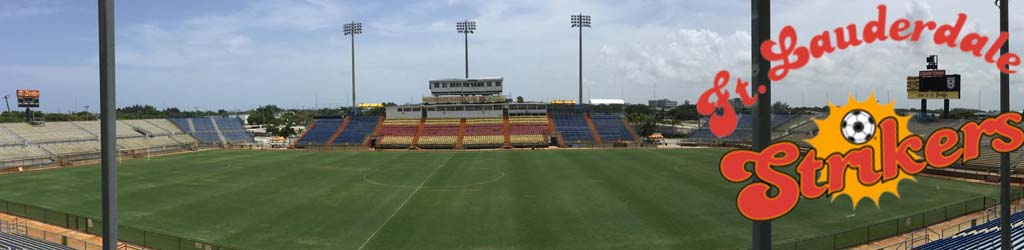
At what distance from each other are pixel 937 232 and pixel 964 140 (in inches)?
634

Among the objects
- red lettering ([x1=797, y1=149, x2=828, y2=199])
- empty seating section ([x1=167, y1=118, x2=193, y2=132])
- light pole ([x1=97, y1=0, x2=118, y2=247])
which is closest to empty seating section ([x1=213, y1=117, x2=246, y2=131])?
empty seating section ([x1=167, y1=118, x2=193, y2=132])

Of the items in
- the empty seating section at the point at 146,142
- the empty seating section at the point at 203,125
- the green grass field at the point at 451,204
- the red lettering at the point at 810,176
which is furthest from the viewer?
the empty seating section at the point at 203,125

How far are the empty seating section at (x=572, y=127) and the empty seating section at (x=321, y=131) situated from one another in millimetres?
36649

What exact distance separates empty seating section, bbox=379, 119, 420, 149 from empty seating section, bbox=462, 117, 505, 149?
8.50 m

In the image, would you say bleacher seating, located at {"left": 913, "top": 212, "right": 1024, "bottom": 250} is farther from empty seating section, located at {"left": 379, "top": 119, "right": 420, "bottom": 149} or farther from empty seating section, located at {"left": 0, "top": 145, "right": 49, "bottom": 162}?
empty seating section, located at {"left": 0, "top": 145, "right": 49, "bottom": 162}

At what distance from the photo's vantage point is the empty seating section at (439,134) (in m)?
74.9

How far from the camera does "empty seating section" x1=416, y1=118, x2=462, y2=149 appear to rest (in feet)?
246

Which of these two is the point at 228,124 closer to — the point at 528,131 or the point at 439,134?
the point at 439,134

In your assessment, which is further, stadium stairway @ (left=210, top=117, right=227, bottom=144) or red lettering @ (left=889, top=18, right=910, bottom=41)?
stadium stairway @ (left=210, top=117, right=227, bottom=144)

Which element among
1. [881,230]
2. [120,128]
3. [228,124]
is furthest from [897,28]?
[228,124]

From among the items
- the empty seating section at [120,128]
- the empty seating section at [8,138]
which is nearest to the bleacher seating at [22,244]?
the empty seating section at [8,138]

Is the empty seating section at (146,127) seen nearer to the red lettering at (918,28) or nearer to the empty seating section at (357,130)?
the empty seating section at (357,130)

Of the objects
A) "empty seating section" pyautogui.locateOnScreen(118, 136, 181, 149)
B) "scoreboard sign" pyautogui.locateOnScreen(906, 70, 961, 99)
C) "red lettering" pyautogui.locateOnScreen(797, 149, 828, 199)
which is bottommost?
"empty seating section" pyautogui.locateOnScreen(118, 136, 181, 149)

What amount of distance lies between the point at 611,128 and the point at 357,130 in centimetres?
4131
